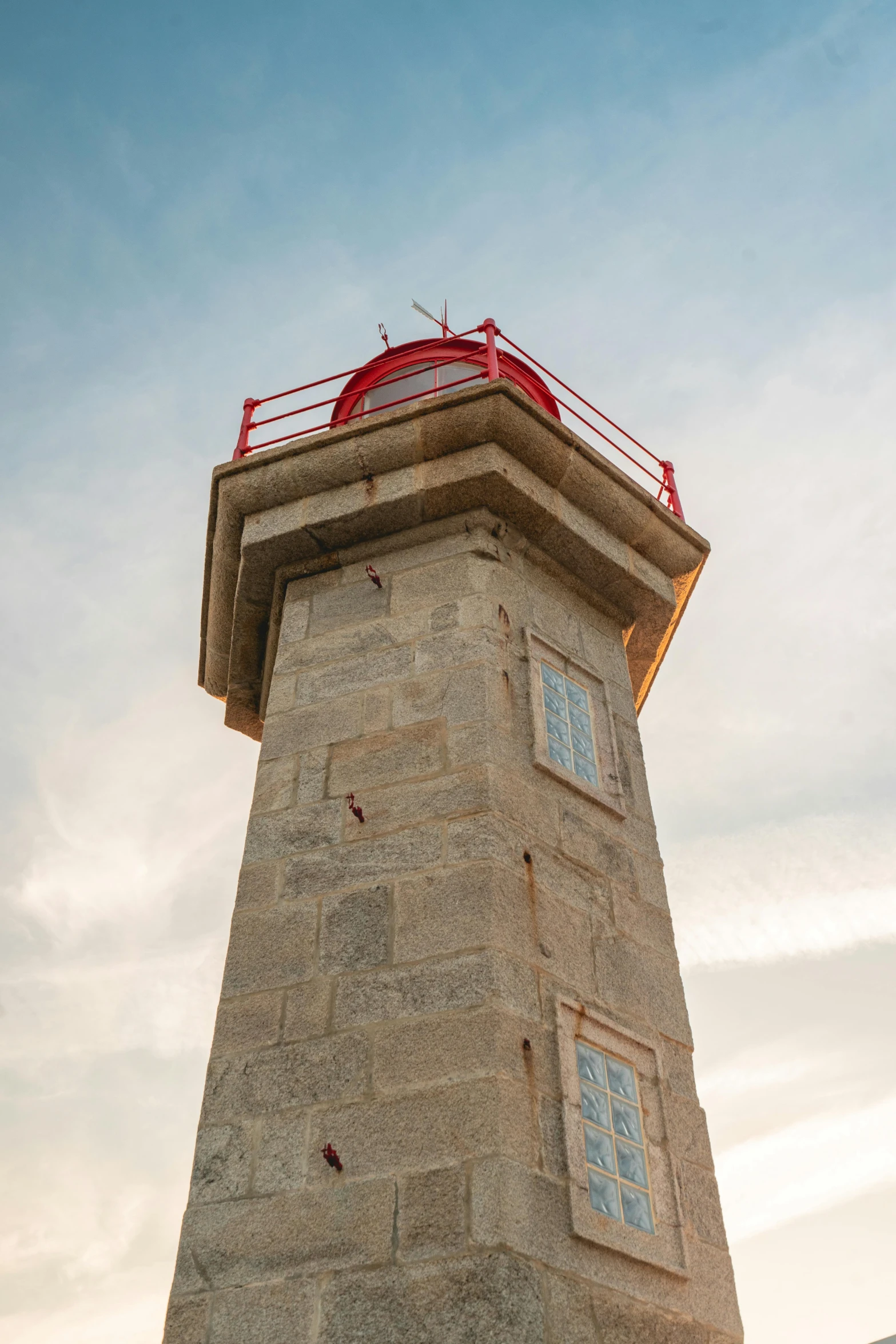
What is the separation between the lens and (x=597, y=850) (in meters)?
5.53

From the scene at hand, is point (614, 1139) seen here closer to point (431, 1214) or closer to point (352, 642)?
point (431, 1214)

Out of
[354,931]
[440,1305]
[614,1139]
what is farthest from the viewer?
[354,931]

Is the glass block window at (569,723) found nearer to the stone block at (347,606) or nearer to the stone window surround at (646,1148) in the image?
the stone block at (347,606)

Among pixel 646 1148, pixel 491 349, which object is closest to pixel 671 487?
pixel 491 349

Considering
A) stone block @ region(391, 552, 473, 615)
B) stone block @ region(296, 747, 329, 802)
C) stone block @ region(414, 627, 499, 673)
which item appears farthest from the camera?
stone block @ region(391, 552, 473, 615)

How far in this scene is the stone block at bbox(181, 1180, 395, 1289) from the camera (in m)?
4.02

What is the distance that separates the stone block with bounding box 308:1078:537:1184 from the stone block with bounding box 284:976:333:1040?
0.38 metres

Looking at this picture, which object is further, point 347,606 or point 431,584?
point 347,606

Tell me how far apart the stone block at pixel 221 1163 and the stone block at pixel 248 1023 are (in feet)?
1.05

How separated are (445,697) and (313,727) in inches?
26.7

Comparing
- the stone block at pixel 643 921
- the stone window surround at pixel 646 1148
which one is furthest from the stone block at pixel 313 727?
the stone window surround at pixel 646 1148

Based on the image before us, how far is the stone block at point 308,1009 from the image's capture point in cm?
468

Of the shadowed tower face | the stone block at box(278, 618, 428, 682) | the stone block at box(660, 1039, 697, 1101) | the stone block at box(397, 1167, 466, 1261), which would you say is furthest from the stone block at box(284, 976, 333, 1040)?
the stone block at box(278, 618, 428, 682)

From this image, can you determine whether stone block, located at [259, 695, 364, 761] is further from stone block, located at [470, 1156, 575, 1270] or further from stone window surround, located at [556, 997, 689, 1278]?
stone block, located at [470, 1156, 575, 1270]
